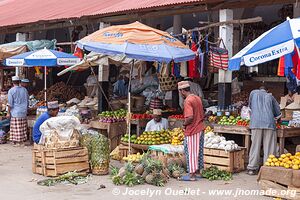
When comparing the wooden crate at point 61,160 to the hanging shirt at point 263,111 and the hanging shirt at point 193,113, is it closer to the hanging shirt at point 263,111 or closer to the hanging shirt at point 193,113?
the hanging shirt at point 193,113

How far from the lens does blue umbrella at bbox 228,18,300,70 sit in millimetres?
6715

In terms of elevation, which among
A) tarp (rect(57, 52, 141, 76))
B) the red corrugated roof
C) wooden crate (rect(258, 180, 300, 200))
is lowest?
wooden crate (rect(258, 180, 300, 200))

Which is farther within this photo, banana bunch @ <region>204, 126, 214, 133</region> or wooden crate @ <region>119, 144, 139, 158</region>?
wooden crate @ <region>119, 144, 139, 158</region>

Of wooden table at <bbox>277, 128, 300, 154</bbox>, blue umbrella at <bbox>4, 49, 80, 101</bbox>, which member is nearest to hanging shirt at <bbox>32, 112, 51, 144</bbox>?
blue umbrella at <bbox>4, 49, 80, 101</bbox>

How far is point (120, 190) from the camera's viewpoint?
7875 mm

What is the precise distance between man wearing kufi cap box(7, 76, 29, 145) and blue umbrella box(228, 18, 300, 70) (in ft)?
25.4

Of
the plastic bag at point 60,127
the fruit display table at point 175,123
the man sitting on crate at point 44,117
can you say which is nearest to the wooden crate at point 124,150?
the fruit display table at point 175,123

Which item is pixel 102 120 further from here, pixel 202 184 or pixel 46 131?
pixel 202 184

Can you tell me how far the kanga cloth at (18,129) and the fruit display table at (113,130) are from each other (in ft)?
8.33

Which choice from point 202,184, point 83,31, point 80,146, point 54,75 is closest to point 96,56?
point 80,146

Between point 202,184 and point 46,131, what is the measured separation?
2.96 metres

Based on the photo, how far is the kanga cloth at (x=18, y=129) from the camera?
43.7 ft

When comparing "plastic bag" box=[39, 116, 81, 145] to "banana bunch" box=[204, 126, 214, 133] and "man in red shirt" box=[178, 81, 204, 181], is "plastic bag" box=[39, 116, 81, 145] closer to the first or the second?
"man in red shirt" box=[178, 81, 204, 181]

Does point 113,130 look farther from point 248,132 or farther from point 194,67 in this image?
point 248,132
